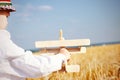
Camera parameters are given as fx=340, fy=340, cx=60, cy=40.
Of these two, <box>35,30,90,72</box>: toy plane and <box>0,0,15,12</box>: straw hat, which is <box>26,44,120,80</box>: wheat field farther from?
<box>0,0,15,12</box>: straw hat

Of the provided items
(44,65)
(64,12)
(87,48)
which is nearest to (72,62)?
(87,48)

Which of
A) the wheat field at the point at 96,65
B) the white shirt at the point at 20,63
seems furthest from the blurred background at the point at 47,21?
the white shirt at the point at 20,63

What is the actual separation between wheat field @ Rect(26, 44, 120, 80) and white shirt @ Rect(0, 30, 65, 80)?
1.63 feet

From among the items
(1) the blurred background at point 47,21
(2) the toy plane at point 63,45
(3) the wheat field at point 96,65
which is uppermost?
(1) the blurred background at point 47,21

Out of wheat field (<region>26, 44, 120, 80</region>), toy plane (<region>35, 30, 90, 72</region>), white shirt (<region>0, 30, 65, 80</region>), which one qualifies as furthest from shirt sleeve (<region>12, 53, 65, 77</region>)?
wheat field (<region>26, 44, 120, 80</region>)

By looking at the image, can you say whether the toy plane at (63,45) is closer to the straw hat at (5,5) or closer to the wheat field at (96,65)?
the wheat field at (96,65)

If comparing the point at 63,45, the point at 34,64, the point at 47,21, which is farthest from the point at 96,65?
the point at 34,64

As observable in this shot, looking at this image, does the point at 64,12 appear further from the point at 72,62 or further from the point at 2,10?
the point at 2,10

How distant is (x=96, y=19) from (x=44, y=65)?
805 millimetres

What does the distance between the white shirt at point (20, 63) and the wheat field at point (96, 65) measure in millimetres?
495

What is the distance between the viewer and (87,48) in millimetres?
2508

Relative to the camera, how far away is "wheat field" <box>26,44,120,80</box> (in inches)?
96.9

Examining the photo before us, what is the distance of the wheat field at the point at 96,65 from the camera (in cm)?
246

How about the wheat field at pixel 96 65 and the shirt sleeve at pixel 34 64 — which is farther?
the wheat field at pixel 96 65
